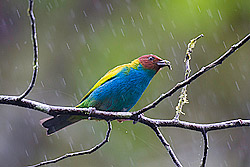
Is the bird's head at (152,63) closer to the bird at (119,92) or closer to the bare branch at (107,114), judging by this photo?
the bird at (119,92)

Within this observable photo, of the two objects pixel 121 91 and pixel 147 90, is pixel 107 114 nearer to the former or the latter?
pixel 121 91

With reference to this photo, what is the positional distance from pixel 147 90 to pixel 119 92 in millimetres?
3555

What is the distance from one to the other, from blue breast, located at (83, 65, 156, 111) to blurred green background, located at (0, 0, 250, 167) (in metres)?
3.10

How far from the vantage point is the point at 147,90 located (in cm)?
725

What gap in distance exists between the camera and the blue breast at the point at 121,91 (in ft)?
12.2

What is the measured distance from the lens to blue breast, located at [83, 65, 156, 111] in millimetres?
3709

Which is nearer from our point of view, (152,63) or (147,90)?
(152,63)

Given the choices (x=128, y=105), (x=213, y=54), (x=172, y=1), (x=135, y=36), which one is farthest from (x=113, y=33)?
(x=128, y=105)

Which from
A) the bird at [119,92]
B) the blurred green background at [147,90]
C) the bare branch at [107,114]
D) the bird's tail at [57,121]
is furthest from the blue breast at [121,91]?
the blurred green background at [147,90]

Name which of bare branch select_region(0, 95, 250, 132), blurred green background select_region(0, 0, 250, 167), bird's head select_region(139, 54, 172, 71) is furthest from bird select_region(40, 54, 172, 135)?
blurred green background select_region(0, 0, 250, 167)

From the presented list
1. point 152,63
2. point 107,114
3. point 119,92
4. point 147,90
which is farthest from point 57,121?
point 147,90

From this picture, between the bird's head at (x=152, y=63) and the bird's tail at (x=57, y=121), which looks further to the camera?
the bird's head at (x=152, y=63)

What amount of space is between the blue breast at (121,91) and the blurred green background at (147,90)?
310 cm

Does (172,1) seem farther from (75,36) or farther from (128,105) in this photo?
(128,105)
